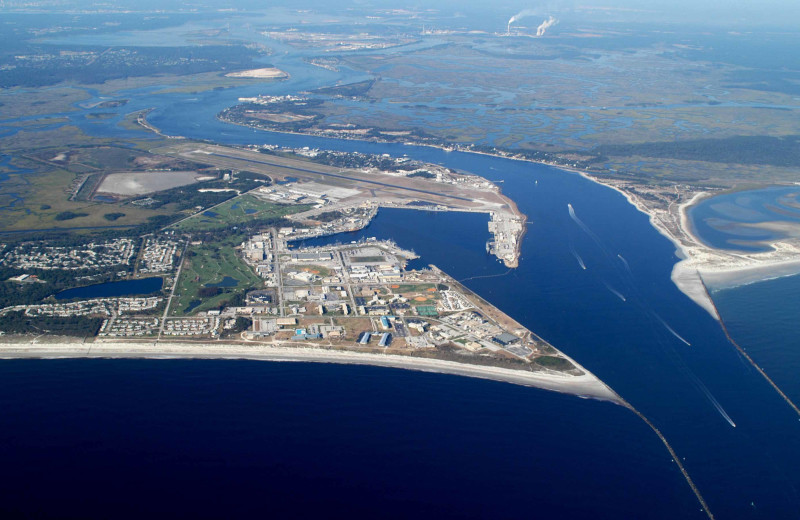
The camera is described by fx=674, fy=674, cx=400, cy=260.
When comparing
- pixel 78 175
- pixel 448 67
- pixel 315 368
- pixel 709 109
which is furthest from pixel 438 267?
pixel 448 67

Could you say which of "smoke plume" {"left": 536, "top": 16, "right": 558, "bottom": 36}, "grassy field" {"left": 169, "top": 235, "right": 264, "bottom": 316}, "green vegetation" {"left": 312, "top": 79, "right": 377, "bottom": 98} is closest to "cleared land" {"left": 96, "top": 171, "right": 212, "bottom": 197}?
"grassy field" {"left": 169, "top": 235, "right": 264, "bottom": 316}

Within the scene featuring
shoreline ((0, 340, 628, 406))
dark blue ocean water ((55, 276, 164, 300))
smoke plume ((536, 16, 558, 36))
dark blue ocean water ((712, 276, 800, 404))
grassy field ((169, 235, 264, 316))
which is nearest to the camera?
shoreline ((0, 340, 628, 406))

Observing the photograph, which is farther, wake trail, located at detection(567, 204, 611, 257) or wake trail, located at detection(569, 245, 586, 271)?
wake trail, located at detection(567, 204, 611, 257)

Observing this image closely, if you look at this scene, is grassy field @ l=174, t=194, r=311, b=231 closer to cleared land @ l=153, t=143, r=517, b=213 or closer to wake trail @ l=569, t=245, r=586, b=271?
cleared land @ l=153, t=143, r=517, b=213

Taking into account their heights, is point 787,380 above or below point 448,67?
below

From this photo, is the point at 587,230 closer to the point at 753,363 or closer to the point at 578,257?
the point at 578,257

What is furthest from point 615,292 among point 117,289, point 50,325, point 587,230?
point 50,325

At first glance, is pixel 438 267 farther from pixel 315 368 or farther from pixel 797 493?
pixel 797 493
